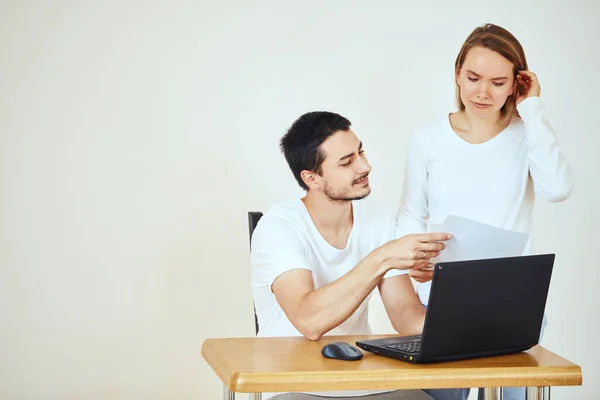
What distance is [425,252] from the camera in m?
1.89

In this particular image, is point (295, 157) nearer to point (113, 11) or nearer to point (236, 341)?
point (236, 341)

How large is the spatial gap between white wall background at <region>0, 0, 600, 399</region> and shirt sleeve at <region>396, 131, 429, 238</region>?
135cm

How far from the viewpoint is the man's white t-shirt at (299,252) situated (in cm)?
218

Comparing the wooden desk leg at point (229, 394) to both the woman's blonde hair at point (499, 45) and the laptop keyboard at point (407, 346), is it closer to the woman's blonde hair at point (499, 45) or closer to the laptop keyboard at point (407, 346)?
the laptop keyboard at point (407, 346)

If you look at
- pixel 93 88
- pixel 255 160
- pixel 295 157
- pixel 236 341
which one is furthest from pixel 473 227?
pixel 93 88

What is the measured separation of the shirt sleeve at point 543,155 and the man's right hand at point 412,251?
2.13 feet

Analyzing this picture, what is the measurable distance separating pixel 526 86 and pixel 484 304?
105cm

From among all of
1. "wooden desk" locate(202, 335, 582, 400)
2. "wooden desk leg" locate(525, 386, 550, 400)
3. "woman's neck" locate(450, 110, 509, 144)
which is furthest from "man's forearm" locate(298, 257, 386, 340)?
"woman's neck" locate(450, 110, 509, 144)

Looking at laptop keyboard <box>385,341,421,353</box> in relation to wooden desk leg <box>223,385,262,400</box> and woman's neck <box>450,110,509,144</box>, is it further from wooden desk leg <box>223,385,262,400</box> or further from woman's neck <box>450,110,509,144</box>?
woman's neck <box>450,110,509,144</box>

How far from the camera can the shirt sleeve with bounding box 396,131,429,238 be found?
2.54 meters

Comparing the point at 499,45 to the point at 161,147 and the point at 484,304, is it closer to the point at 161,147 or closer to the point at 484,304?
the point at 484,304

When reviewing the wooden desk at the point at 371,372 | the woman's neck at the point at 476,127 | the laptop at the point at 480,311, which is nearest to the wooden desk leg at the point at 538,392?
the wooden desk at the point at 371,372

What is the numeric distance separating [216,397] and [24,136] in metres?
1.46

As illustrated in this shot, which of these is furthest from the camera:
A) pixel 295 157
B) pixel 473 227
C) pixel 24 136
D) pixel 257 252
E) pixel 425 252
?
pixel 24 136
